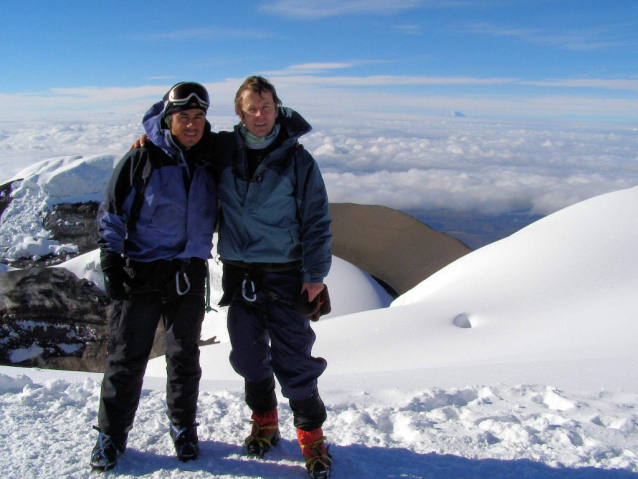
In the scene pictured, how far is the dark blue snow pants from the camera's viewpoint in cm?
224

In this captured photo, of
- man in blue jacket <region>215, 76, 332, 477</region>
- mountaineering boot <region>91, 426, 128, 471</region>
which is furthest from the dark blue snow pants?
mountaineering boot <region>91, 426, 128, 471</region>

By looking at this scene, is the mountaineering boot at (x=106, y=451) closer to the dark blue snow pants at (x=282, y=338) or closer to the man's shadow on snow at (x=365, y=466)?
the man's shadow on snow at (x=365, y=466)

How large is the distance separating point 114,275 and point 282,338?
817mm

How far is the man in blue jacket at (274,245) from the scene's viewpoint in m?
Result: 2.18

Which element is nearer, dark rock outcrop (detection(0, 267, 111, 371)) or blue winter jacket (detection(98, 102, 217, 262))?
blue winter jacket (detection(98, 102, 217, 262))

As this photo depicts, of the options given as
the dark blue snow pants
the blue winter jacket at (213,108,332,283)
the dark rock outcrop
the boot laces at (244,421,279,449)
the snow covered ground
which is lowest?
the dark rock outcrop

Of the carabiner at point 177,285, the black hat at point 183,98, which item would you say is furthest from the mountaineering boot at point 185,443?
the black hat at point 183,98

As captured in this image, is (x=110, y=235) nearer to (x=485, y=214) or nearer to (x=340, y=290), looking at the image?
(x=340, y=290)

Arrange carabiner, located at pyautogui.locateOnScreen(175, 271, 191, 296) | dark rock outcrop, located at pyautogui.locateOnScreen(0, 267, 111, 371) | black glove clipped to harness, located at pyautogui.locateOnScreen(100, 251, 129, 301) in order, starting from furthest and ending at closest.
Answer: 1. dark rock outcrop, located at pyautogui.locateOnScreen(0, 267, 111, 371)
2. carabiner, located at pyautogui.locateOnScreen(175, 271, 191, 296)
3. black glove clipped to harness, located at pyautogui.locateOnScreen(100, 251, 129, 301)

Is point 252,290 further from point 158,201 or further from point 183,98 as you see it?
point 183,98

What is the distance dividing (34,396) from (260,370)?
1.47 metres

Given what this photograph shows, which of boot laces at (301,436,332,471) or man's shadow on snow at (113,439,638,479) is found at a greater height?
boot laces at (301,436,332,471)

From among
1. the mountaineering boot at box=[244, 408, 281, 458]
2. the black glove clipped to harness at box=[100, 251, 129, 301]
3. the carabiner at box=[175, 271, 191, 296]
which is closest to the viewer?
the black glove clipped to harness at box=[100, 251, 129, 301]

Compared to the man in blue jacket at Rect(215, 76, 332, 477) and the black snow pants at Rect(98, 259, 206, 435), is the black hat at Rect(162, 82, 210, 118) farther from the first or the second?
the black snow pants at Rect(98, 259, 206, 435)
